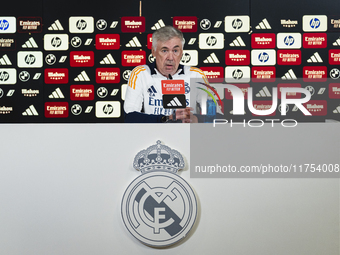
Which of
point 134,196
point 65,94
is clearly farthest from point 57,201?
point 65,94

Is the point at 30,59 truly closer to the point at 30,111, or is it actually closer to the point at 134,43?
the point at 30,111

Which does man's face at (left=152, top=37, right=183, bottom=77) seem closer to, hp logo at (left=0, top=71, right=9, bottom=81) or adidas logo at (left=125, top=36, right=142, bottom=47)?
adidas logo at (left=125, top=36, right=142, bottom=47)

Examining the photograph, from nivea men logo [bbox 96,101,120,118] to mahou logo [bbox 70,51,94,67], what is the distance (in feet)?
1.17

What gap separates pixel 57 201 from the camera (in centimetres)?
90

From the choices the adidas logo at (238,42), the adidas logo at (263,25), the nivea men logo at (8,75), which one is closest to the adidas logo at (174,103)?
the adidas logo at (238,42)

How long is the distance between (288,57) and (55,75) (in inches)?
78.8

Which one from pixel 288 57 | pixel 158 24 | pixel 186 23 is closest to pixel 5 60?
pixel 158 24

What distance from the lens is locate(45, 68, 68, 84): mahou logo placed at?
2.82 meters

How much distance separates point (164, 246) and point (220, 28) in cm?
227

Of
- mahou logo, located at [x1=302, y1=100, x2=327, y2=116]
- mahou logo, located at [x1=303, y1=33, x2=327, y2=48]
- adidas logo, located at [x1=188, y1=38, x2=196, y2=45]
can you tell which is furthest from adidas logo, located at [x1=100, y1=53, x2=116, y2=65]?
mahou logo, located at [x1=302, y1=100, x2=327, y2=116]

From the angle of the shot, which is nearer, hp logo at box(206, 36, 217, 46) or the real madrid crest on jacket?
the real madrid crest on jacket

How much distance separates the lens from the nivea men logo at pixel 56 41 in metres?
2.80

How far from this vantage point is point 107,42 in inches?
111

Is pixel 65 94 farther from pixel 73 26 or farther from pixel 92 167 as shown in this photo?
pixel 92 167
